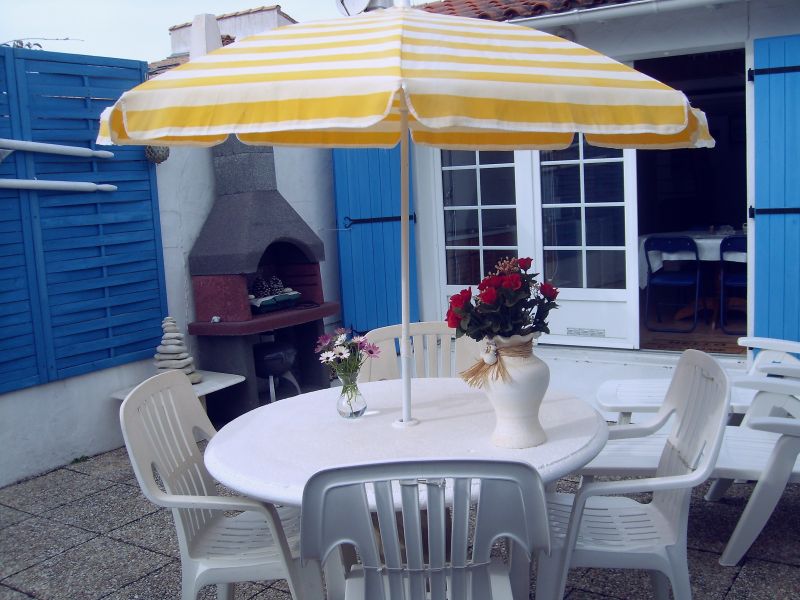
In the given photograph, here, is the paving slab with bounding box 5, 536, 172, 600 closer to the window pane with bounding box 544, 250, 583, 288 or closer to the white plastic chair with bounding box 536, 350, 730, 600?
the white plastic chair with bounding box 536, 350, 730, 600

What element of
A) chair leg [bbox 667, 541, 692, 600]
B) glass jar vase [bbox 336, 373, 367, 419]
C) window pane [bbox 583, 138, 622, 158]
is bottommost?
chair leg [bbox 667, 541, 692, 600]

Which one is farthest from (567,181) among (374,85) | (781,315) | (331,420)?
(374,85)

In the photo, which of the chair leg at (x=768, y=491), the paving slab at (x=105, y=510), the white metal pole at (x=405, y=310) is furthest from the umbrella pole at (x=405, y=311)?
the paving slab at (x=105, y=510)

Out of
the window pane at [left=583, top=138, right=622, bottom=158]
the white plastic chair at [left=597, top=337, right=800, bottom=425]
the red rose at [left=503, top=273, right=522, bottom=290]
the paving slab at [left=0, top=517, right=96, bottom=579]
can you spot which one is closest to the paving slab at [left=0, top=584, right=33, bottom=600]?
the paving slab at [left=0, top=517, right=96, bottom=579]

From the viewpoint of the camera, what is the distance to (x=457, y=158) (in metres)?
6.38

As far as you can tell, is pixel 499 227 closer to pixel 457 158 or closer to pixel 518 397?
pixel 457 158

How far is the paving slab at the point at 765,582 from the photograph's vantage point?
2957 millimetres

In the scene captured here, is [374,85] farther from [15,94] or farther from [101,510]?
[15,94]

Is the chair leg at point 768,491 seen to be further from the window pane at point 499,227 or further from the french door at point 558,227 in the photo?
the window pane at point 499,227

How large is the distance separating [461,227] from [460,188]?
31 centimetres

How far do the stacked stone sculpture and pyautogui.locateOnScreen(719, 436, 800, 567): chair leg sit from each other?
3407mm

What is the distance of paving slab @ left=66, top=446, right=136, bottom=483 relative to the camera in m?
4.68

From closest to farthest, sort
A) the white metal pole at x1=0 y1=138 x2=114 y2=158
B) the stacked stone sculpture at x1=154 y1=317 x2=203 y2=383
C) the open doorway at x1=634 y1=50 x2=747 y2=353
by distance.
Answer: the white metal pole at x1=0 y1=138 x2=114 y2=158
the stacked stone sculpture at x1=154 y1=317 x2=203 y2=383
the open doorway at x1=634 y1=50 x2=747 y2=353

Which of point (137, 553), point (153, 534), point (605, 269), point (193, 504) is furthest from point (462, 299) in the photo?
point (605, 269)
